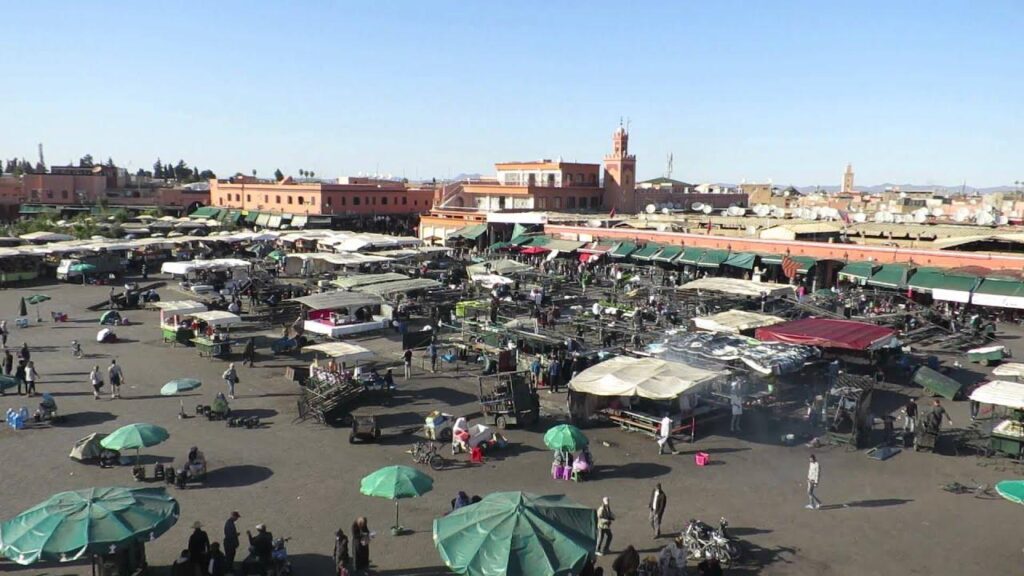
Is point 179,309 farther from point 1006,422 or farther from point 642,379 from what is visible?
point 1006,422

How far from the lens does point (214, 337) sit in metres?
23.4

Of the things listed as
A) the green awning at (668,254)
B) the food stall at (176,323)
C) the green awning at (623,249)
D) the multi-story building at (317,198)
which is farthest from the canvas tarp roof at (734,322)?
the multi-story building at (317,198)

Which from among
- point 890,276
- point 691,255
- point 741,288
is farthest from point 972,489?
point 691,255

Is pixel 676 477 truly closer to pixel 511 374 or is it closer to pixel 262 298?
pixel 511 374

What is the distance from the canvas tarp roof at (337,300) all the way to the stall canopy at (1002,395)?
1757 cm

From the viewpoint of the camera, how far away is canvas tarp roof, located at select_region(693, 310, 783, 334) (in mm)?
21984

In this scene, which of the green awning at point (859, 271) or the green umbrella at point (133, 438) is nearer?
the green umbrella at point (133, 438)

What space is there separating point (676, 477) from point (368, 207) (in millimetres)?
57708

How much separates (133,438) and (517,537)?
28.0 feet

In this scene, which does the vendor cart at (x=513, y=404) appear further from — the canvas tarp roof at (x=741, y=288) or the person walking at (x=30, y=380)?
the canvas tarp roof at (x=741, y=288)

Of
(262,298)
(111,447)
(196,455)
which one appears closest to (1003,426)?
(196,455)

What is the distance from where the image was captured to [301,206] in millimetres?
66188

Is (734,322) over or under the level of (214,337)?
over

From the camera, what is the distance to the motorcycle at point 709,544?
10.8 metres
